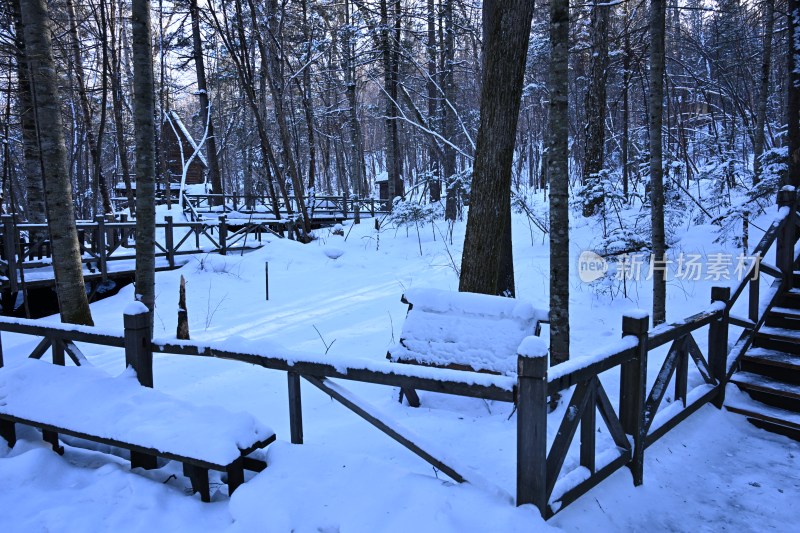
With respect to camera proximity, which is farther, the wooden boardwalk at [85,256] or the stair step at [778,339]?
the wooden boardwalk at [85,256]

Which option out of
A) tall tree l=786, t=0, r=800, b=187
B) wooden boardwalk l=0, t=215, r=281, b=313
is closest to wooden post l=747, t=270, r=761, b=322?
tall tree l=786, t=0, r=800, b=187

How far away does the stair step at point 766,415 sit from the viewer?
507 centimetres

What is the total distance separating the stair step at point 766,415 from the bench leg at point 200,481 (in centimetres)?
545

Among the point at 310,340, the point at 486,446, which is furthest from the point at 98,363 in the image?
the point at 486,446

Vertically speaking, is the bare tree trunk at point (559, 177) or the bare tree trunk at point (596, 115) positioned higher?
the bare tree trunk at point (596, 115)

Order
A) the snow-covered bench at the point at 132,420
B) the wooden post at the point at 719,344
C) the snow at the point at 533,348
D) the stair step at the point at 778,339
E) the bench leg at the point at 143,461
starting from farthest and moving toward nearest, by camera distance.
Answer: the stair step at the point at 778,339
the wooden post at the point at 719,344
the bench leg at the point at 143,461
the snow-covered bench at the point at 132,420
the snow at the point at 533,348

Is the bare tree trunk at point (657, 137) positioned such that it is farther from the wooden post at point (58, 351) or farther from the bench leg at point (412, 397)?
the wooden post at point (58, 351)

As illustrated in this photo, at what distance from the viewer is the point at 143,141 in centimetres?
626

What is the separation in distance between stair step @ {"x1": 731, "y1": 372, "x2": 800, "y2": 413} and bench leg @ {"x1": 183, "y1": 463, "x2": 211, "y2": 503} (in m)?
5.85

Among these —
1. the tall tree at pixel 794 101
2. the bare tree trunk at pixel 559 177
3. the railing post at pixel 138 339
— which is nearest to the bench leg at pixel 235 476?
the railing post at pixel 138 339

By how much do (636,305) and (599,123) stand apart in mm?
6838

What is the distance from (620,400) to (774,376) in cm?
342

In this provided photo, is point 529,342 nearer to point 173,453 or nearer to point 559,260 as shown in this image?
point 173,453

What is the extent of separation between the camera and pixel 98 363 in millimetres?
6801
